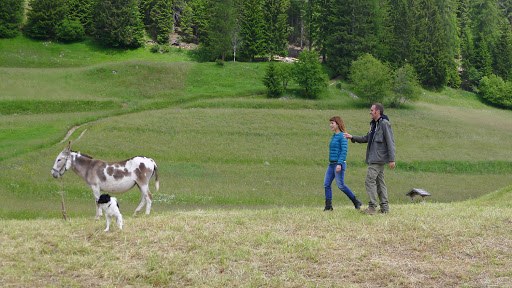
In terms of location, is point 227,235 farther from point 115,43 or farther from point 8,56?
point 115,43

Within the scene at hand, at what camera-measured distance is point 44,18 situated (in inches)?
3627

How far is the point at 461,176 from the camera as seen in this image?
3991 centimetres

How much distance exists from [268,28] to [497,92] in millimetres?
58809

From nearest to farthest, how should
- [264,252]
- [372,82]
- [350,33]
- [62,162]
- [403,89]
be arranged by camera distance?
[264,252] → [62,162] → [372,82] → [403,89] → [350,33]

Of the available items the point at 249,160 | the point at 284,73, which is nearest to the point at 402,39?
the point at 284,73

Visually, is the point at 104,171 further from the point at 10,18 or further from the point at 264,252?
the point at 10,18

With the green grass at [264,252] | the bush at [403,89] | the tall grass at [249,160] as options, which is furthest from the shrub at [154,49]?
the green grass at [264,252]

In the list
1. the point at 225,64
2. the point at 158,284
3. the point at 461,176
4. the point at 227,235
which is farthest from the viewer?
the point at 225,64

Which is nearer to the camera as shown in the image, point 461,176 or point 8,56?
point 461,176

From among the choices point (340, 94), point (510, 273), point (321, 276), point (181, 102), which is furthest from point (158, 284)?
point (340, 94)

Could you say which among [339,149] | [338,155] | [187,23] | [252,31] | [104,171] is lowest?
[104,171]

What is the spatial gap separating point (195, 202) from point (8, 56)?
77.1m

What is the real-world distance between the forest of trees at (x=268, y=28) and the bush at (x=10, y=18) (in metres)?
0.20

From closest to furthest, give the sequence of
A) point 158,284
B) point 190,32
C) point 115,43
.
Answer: point 158,284, point 115,43, point 190,32
